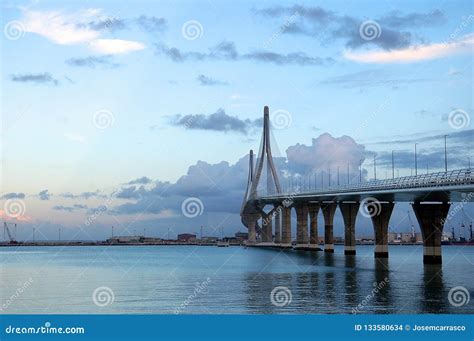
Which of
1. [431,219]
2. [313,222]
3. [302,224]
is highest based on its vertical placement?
[431,219]

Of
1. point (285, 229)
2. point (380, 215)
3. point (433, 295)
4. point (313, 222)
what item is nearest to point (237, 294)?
point (433, 295)

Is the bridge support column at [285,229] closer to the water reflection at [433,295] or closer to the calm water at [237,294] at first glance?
the calm water at [237,294]

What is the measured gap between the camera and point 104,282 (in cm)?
7800

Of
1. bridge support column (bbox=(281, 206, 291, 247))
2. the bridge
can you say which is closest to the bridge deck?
the bridge

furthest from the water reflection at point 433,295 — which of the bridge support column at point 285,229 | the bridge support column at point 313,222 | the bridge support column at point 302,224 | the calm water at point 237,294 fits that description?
the bridge support column at point 285,229

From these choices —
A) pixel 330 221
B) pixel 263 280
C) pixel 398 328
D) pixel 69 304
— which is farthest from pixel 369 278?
pixel 330 221

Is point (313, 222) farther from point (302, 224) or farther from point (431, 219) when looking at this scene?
point (431, 219)

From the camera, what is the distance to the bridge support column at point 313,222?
16655 centimetres

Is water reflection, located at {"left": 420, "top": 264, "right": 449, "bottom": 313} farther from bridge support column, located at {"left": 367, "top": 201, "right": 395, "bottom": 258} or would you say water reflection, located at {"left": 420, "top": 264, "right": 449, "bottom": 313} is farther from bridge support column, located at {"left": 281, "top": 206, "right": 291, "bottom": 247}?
bridge support column, located at {"left": 281, "top": 206, "right": 291, "bottom": 247}

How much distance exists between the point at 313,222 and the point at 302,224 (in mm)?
2737

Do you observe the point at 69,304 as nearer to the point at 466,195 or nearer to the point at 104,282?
the point at 104,282

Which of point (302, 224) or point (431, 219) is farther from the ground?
point (431, 219)

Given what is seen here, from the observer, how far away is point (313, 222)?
170 meters

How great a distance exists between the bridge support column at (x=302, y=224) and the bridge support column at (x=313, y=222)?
1084 millimetres
